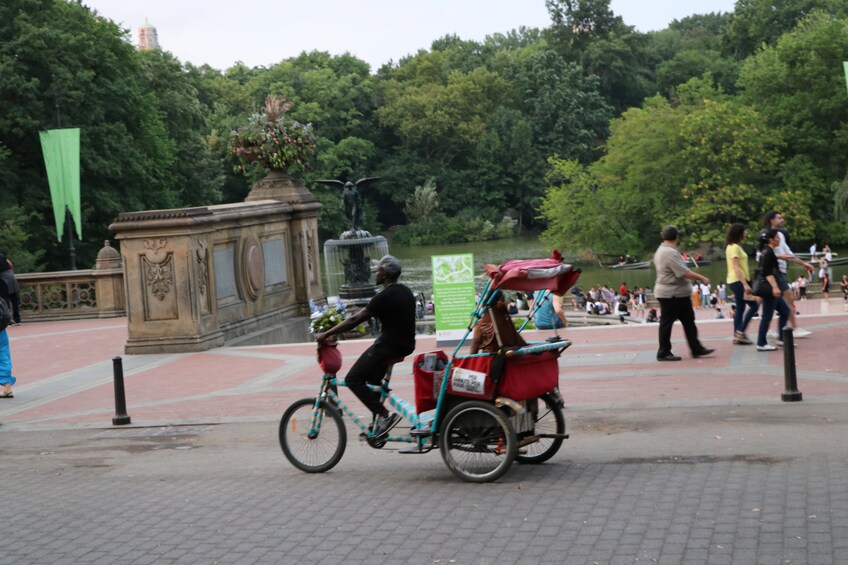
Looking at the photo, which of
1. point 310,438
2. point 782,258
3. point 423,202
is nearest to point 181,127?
point 423,202

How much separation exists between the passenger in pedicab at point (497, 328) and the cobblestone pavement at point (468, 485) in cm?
102

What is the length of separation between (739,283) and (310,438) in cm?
774

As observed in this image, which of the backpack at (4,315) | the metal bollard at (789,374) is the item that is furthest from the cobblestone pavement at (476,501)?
the backpack at (4,315)

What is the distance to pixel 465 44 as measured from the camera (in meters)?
132

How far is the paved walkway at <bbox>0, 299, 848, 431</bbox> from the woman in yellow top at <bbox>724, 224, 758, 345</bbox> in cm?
24

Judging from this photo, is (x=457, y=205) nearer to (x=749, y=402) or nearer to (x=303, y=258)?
(x=303, y=258)

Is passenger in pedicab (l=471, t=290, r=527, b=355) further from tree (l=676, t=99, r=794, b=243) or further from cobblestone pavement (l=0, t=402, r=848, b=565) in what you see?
tree (l=676, t=99, r=794, b=243)

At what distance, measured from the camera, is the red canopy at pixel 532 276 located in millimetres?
9039

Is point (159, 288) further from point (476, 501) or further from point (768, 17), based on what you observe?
point (768, 17)

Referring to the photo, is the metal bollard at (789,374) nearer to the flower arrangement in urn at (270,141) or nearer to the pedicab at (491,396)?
the pedicab at (491,396)

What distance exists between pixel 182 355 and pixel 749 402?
1002cm

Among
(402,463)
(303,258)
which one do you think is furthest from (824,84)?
(402,463)

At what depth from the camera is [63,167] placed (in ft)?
122

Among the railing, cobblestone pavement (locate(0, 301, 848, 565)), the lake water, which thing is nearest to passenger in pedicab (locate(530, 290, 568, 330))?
cobblestone pavement (locate(0, 301, 848, 565))
